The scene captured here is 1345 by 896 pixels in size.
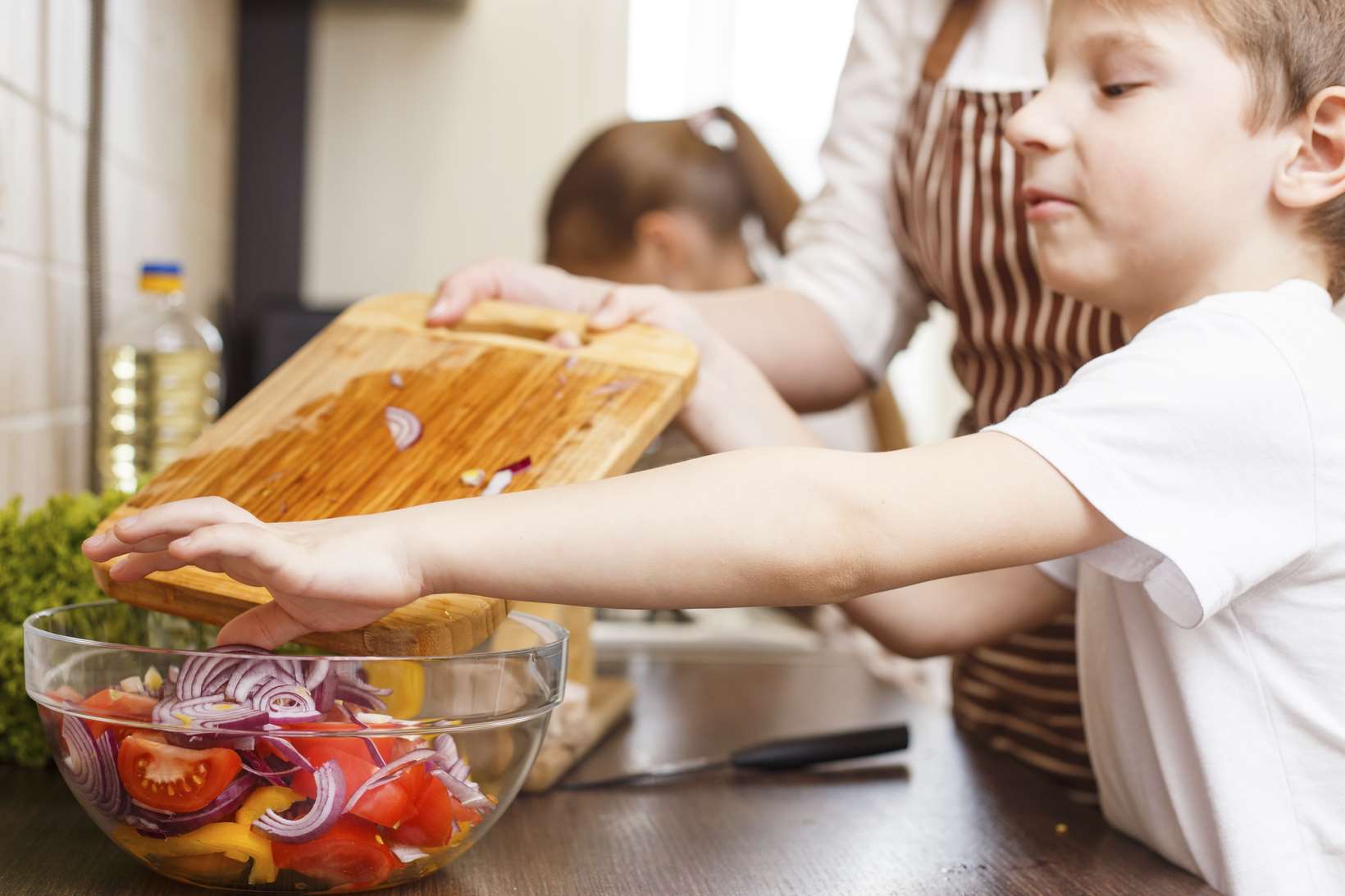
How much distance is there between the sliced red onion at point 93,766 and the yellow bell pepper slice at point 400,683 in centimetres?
12

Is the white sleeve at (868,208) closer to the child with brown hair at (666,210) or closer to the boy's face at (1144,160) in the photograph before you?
the boy's face at (1144,160)

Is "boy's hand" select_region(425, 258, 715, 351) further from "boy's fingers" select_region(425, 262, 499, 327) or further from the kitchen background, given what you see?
the kitchen background

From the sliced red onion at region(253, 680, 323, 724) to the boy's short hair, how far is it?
54 centimetres

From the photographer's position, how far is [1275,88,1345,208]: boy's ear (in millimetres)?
672

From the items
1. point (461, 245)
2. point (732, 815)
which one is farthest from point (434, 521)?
point (461, 245)

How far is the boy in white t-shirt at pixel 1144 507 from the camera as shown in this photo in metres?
0.52

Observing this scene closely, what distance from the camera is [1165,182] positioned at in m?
0.67

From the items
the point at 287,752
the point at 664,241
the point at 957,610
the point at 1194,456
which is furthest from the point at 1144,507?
the point at 664,241

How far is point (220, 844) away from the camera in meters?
0.53

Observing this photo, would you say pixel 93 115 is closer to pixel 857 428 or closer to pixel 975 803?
pixel 975 803

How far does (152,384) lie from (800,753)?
0.86 meters

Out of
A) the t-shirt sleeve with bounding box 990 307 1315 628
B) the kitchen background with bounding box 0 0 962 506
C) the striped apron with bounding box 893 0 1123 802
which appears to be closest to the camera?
the t-shirt sleeve with bounding box 990 307 1315 628

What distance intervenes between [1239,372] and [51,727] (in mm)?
570

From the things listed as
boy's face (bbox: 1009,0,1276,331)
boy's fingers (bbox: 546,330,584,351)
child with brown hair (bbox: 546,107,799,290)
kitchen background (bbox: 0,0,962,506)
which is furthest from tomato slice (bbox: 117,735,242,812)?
child with brown hair (bbox: 546,107,799,290)
